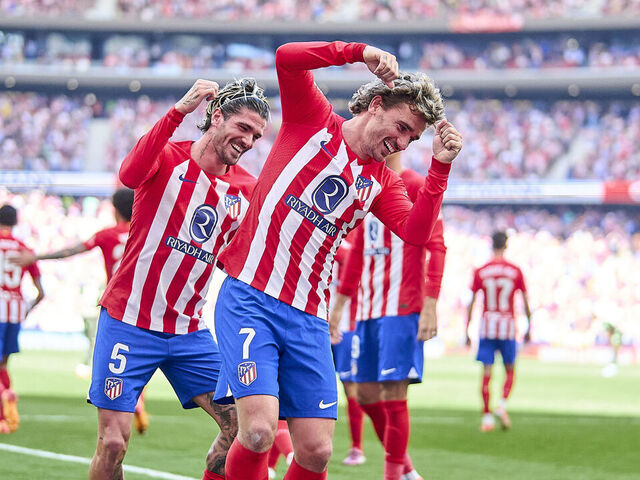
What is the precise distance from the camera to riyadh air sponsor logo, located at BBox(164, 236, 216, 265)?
4.72 m

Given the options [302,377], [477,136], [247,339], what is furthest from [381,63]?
[477,136]

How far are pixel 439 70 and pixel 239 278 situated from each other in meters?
35.6

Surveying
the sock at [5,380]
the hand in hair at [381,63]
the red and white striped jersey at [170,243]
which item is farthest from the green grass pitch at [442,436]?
the hand in hair at [381,63]

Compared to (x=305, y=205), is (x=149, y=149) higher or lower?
higher

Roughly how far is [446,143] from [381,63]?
0.54 metres

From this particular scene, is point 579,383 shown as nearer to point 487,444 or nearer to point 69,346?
point 487,444

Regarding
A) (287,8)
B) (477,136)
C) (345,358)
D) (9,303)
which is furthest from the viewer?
(287,8)

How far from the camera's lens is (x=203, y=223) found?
4.78 metres

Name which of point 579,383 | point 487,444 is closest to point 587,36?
point 579,383

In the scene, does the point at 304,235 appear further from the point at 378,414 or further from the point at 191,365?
the point at 378,414

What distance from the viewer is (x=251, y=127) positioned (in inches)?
179

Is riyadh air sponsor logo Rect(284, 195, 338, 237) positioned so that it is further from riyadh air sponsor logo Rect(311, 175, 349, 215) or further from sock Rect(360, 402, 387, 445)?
sock Rect(360, 402, 387, 445)

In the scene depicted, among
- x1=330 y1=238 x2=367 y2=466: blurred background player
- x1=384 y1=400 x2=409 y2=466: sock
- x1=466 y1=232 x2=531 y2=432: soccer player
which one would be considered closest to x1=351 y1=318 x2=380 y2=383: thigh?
x1=384 y1=400 x2=409 y2=466: sock

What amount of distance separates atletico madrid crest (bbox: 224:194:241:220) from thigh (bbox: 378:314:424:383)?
84.5 inches
